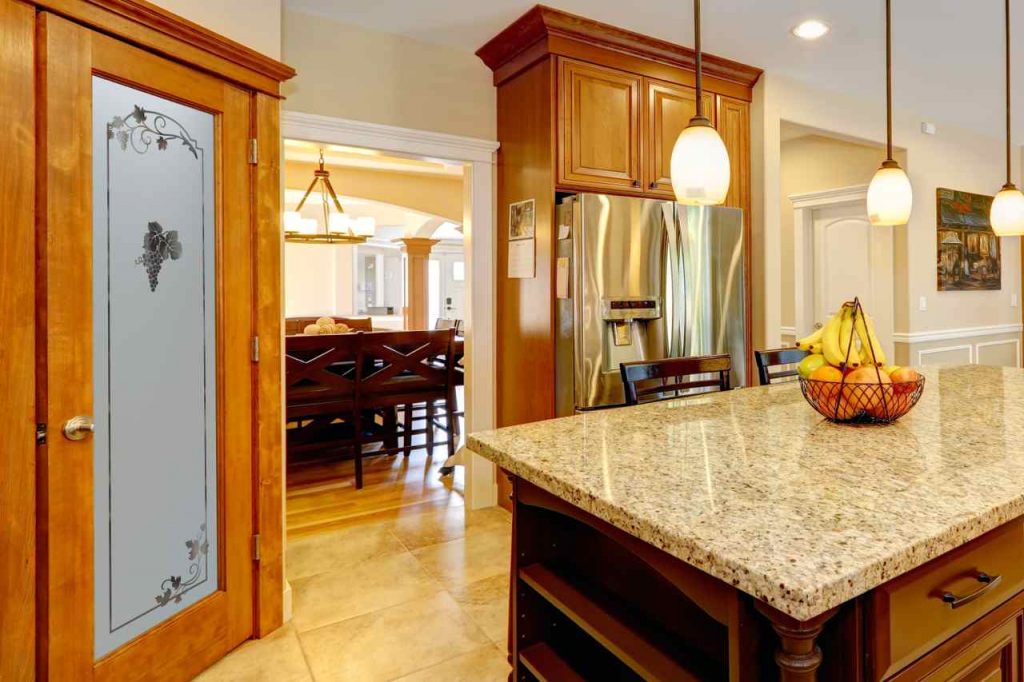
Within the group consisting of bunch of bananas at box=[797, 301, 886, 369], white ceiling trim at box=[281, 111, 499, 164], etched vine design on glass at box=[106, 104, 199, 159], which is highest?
white ceiling trim at box=[281, 111, 499, 164]

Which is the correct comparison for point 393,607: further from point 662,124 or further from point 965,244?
point 965,244

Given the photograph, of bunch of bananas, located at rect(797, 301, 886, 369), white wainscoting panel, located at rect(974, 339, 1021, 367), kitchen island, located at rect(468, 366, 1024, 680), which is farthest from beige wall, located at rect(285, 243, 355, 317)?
bunch of bananas, located at rect(797, 301, 886, 369)

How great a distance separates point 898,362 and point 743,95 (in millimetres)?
2431

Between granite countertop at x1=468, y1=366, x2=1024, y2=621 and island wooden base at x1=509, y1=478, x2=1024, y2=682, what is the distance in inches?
2.7

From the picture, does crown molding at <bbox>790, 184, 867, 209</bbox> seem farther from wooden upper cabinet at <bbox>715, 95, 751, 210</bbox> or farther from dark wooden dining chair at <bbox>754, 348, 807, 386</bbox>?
dark wooden dining chair at <bbox>754, 348, 807, 386</bbox>

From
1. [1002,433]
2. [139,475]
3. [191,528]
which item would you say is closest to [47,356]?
[139,475]

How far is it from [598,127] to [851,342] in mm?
1919

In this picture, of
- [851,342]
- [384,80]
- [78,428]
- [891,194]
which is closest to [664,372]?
[851,342]

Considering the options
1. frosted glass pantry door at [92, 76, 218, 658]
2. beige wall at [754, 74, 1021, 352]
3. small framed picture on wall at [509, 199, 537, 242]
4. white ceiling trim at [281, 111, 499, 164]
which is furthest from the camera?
beige wall at [754, 74, 1021, 352]

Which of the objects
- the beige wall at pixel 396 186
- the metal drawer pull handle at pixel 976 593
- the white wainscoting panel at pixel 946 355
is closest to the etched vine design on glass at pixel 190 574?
the metal drawer pull handle at pixel 976 593

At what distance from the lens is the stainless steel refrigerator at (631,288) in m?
2.82

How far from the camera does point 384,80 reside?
2.96m

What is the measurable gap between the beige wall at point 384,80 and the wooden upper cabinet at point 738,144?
1.31 metres

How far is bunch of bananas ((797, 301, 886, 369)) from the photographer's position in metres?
1.48
